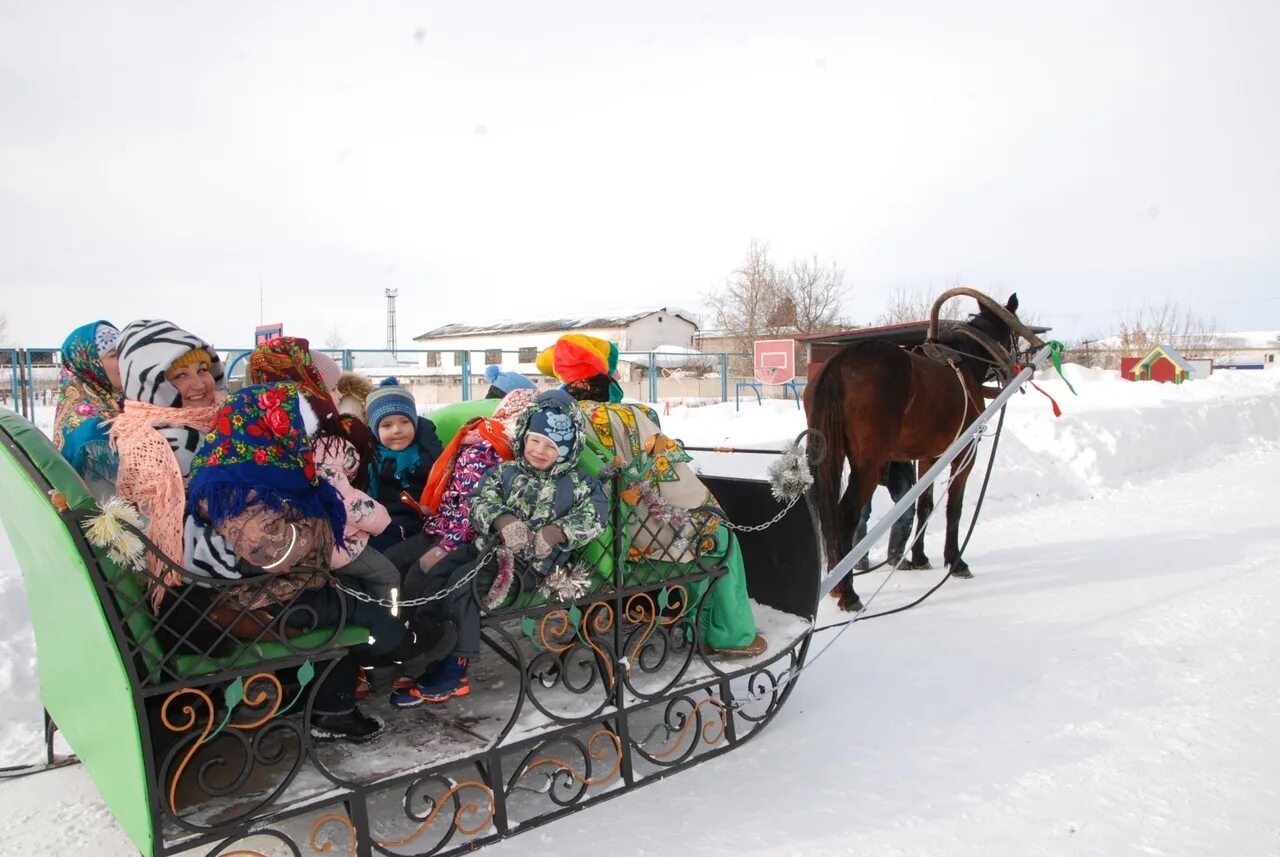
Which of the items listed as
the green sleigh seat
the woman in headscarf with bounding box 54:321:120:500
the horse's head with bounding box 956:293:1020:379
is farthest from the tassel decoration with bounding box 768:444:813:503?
the horse's head with bounding box 956:293:1020:379

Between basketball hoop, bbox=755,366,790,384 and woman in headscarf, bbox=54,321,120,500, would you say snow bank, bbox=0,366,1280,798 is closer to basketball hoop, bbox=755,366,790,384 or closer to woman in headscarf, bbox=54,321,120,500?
basketball hoop, bbox=755,366,790,384

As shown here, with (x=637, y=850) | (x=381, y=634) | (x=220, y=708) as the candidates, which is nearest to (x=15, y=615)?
(x=220, y=708)

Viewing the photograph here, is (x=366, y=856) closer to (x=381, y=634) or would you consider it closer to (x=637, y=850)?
(x=381, y=634)

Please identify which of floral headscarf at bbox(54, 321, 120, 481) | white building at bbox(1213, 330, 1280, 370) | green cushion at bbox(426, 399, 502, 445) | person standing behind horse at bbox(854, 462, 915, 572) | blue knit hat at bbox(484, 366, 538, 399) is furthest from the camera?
white building at bbox(1213, 330, 1280, 370)

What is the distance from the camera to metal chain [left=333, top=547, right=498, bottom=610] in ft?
7.81

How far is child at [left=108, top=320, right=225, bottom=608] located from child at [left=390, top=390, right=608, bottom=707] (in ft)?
2.82

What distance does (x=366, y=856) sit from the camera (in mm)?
2322

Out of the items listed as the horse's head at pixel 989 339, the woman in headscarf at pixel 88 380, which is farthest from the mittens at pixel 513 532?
the horse's head at pixel 989 339

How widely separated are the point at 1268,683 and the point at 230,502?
15.0 feet

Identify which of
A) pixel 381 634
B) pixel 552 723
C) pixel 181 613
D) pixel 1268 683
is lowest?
pixel 1268 683

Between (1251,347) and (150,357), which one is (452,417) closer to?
(150,357)

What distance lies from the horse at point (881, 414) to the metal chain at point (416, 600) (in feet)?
9.86

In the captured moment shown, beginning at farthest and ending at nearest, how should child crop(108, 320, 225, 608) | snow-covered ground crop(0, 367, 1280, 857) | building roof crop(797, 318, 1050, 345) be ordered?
1. building roof crop(797, 318, 1050, 345)
2. snow-covered ground crop(0, 367, 1280, 857)
3. child crop(108, 320, 225, 608)

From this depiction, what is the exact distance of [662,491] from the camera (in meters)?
3.36
